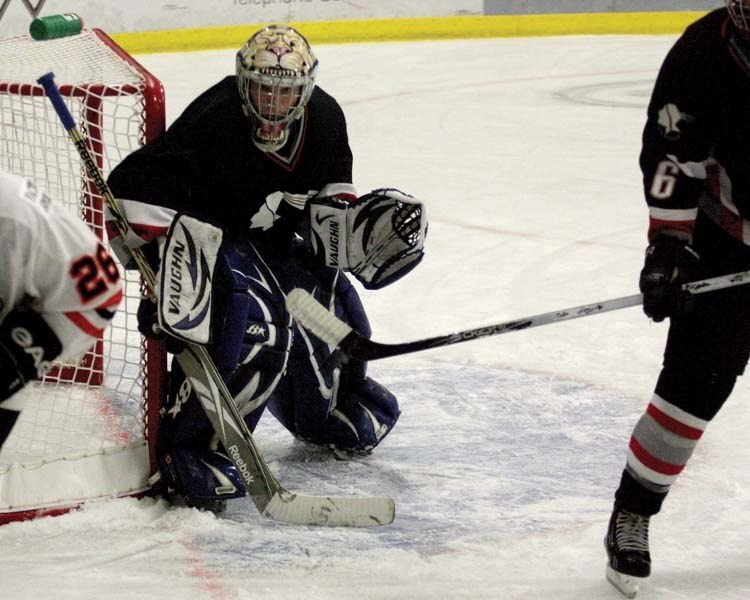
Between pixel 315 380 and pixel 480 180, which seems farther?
pixel 480 180

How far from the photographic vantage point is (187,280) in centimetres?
222

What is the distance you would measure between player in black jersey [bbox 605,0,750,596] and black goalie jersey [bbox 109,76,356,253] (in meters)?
0.70

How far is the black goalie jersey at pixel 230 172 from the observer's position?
2252 mm

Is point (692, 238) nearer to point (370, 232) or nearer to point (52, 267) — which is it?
point (370, 232)

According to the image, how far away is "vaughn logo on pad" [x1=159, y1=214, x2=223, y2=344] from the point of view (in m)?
2.19

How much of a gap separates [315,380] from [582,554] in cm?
63

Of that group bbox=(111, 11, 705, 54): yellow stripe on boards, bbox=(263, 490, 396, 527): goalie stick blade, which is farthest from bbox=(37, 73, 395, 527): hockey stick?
bbox=(111, 11, 705, 54): yellow stripe on boards

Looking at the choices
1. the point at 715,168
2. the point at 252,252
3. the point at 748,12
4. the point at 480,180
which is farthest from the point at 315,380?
the point at 480,180

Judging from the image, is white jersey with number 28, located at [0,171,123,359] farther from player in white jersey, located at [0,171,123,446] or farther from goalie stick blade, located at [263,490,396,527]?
goalie stick blade, located at [263,490,396,527]

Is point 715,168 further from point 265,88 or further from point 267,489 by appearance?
point 267,489

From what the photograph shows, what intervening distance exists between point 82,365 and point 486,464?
0.98m

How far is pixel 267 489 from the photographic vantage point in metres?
2.27

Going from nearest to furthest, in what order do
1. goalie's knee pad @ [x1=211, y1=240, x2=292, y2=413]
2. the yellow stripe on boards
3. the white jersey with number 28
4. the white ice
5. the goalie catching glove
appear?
the white jersey with number 28 < the white ice < goalie's knee pad @ [x1=211, y1=240, x2=292, y2=413] < the goalie catching glove < the yellow stripe on boards

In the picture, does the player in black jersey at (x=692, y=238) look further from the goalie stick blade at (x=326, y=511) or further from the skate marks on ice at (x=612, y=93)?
the skate marks on ice at (x=612, y=93)
